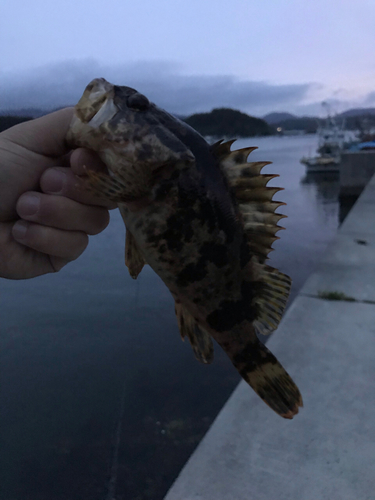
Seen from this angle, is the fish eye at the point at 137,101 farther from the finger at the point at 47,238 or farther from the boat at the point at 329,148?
the boat at the point at 329,148

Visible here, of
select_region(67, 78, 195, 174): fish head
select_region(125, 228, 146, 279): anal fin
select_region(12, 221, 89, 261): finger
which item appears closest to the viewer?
select_region(67, 78, 195, 174): fish head

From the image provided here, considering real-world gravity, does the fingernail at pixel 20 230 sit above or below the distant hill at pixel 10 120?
below

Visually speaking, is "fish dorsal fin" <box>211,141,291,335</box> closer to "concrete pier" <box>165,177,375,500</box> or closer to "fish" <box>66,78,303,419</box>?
"fish" <box>66,78,303,419</box>

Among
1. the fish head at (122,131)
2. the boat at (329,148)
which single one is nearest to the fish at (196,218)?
the fish head at (122,131)

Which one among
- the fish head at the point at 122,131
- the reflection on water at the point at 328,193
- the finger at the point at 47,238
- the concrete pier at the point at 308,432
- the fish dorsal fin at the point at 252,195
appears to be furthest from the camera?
the reflection on water at the point at 328,193

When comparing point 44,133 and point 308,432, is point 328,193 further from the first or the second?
point 44,133

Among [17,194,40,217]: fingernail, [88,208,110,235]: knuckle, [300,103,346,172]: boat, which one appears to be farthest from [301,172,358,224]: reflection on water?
[17,194,40,217]: fingernail

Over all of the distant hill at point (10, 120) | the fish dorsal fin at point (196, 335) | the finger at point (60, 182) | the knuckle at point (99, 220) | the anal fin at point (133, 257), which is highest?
the distant hill at point (10, 120)
